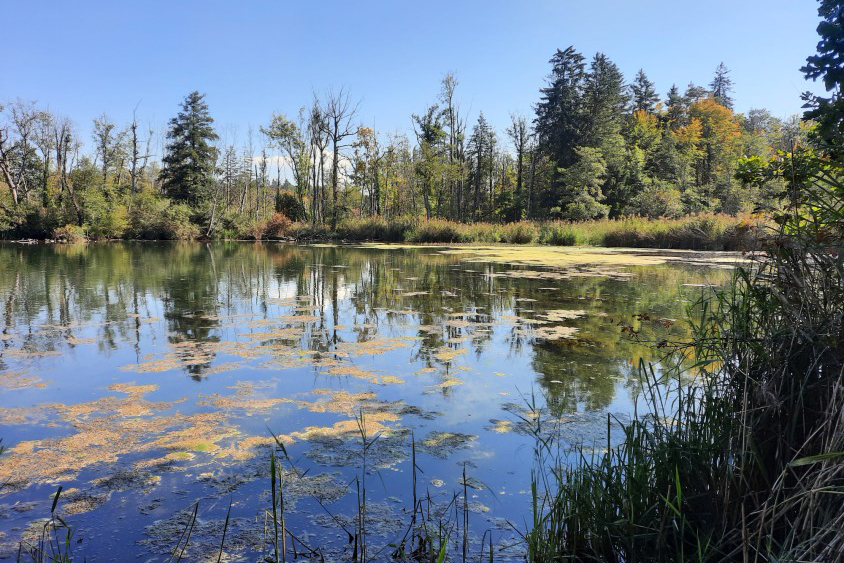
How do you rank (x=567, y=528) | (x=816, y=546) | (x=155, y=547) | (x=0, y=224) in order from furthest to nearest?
(x=0, y=224)
(x=155, y=547)
(x=567, y=528)
(x=816, y=546)

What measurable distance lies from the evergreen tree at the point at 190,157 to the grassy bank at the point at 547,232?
10.1 meters

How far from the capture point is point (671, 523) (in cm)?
192

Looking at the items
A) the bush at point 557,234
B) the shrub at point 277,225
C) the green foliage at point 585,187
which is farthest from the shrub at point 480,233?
the shrub at point 277,225

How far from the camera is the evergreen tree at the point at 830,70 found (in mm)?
2158

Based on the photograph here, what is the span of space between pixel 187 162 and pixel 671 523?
43216 millimetres

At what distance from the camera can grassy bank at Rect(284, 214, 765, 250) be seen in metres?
22.0

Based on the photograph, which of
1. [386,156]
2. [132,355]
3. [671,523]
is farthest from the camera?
[386,156]

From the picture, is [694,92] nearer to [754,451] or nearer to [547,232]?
[547,232]

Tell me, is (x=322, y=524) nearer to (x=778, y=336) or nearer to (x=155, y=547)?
(x=155, y=547)

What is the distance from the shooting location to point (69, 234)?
2997 centimetres

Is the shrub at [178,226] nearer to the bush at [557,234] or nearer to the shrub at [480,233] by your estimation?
the shrub at [480,233]

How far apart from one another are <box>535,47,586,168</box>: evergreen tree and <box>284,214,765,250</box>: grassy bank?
11.4 m

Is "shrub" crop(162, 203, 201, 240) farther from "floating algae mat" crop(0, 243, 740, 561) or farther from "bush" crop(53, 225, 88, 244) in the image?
"floating algae mat" crop(0, 243, 740, 561)

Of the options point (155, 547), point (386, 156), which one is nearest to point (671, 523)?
point (155, 547)
